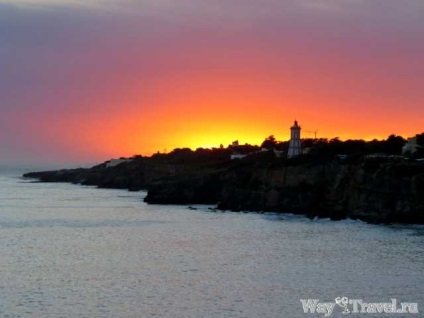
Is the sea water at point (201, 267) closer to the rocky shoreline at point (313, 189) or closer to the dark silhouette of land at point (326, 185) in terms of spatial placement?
the rocky shoreline at point (313, 189)

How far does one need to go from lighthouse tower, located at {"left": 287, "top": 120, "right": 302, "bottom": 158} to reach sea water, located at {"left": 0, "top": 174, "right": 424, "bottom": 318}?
40952mm

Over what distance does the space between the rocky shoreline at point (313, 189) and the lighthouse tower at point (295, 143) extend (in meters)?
6.67

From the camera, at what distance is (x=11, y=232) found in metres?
68.1

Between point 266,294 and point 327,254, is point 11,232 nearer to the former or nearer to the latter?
point 327,254

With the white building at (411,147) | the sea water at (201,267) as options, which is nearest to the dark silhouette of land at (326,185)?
the white building at (411,147)

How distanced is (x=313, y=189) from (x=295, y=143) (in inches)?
1238

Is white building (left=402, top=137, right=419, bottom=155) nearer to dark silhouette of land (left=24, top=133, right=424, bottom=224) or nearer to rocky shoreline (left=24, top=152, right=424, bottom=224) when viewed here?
dark silhouette of land (left=24, top=133, right=424, bottom=224)

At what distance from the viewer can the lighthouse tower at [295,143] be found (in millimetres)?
119775

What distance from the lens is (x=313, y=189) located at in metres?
91.0

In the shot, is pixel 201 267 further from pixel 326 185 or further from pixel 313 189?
pixel 313 189

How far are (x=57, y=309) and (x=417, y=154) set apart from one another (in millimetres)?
71259

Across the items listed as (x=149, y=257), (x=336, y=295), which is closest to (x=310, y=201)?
(x=149, y=257)

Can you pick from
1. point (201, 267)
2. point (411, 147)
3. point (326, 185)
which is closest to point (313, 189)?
point (326, 185)

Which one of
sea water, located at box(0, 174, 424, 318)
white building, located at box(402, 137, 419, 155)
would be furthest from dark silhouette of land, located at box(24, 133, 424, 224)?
sea water, located at box(0, 174, 424, 318)
